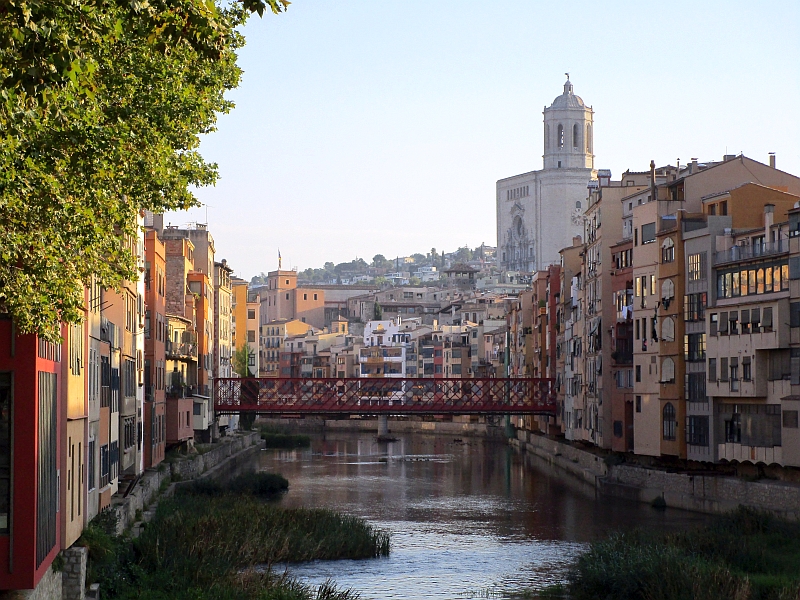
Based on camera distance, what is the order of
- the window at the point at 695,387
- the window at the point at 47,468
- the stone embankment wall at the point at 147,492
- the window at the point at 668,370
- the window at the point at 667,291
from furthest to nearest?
1. the window at the point at 668,370
2. the window at the point at 667,291
3. the window at the point at 695,387
4. the stone embankment wall at the point at 147,492
5. the window at the point at 47,468

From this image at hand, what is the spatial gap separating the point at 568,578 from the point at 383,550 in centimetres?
695

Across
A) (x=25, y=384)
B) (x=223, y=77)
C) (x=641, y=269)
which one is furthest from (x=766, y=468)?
(x=25, y=384)

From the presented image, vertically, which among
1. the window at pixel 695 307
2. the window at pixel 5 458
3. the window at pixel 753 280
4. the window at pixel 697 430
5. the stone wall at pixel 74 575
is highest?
the window at pixel 753 280

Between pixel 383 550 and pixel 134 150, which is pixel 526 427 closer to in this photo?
pixel 383 550

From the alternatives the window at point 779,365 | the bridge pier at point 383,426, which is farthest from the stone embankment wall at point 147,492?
the window at point 779,365

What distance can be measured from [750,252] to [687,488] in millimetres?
8316

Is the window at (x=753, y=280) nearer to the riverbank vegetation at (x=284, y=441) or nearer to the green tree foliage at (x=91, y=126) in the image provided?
the green tree foliage at (x=91, y=126)

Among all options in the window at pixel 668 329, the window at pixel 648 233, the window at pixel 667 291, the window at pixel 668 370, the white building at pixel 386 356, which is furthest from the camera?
the white building at pixel 386 356

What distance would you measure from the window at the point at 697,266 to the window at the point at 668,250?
4.61 feet

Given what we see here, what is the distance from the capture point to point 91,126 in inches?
692

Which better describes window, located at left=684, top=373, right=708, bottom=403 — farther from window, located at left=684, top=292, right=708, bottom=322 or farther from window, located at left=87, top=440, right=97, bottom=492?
window, located at left=87, top=440, right=97, bottom=492

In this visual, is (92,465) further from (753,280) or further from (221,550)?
(753,280)

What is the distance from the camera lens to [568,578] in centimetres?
3069

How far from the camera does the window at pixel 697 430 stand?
151 feet
